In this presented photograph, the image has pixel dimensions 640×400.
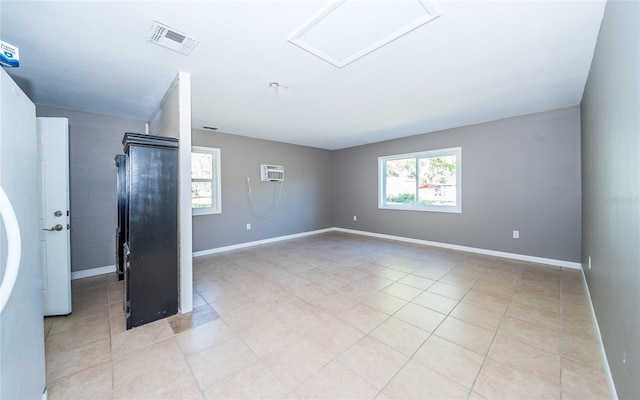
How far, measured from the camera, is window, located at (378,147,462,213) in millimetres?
4648

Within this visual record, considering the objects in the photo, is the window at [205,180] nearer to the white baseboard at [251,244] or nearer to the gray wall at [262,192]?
the gray wall at [262,192]

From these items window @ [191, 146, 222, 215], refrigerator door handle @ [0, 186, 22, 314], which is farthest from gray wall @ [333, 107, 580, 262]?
refrigerator door handle @ [0, 186, 22, 314]

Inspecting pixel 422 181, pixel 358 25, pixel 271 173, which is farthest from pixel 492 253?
pixel 271 173

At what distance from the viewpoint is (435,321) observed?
2.18 m

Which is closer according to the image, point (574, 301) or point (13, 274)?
point (13, 274)

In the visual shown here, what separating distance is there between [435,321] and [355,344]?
820 mm

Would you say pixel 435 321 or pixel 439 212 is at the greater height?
pixel 439 212

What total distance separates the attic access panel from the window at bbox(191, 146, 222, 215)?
10.9ft

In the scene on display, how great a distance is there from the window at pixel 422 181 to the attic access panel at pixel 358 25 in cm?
339

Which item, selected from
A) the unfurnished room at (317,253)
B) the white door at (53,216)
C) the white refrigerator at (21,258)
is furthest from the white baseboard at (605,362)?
the white door at (53,216)

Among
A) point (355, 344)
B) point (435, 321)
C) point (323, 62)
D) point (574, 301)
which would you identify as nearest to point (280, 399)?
point (355, 344)

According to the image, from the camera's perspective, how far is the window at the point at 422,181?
4648 mm

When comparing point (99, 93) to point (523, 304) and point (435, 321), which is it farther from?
point (523, 304)

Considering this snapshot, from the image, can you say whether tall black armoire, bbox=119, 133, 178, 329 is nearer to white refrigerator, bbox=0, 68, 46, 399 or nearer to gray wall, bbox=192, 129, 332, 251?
white refrigerator, bbox=0, 68, 46, 399
